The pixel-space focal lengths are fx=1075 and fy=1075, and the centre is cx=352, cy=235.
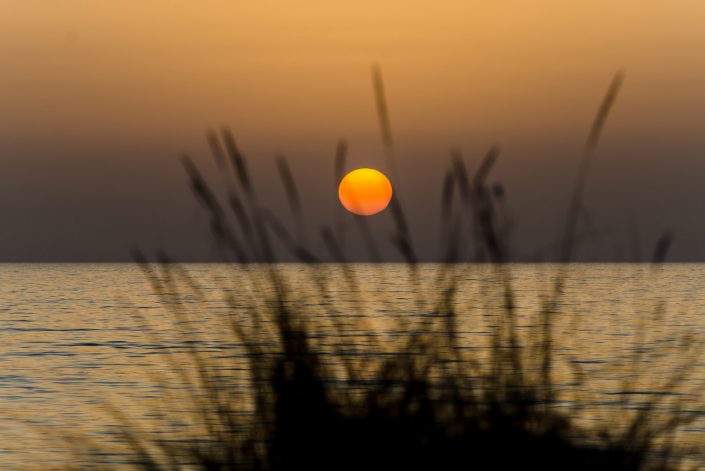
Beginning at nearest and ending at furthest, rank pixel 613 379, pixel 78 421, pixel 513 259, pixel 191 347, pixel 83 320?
pixel 513 259 < pixel 191 347 < pixel 78 421 < pixel 613 379 < pixel 83 320

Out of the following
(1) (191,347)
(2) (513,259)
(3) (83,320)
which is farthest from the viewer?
(3) (83,320)

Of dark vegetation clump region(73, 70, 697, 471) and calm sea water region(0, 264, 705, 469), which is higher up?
calm sea water region(0, 264, 705, 469)

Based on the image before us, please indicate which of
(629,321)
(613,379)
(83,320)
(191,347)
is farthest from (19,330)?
(191,347)

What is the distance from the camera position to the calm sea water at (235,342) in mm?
4035

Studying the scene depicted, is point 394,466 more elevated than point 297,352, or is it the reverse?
point 297,352

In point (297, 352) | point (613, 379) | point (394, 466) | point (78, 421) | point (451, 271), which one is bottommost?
point (394, 466)

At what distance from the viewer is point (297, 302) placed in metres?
3.94

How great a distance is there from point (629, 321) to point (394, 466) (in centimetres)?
2334

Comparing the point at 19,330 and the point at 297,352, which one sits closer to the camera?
the point at 297,352

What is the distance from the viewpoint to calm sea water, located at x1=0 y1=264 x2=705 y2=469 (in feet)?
13.2

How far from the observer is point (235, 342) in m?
4.32

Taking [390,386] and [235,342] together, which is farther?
[235,342]

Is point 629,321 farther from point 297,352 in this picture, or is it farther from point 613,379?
point 297,352

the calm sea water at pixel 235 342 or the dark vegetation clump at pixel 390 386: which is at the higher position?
the calm sea water at pixel 235 342
